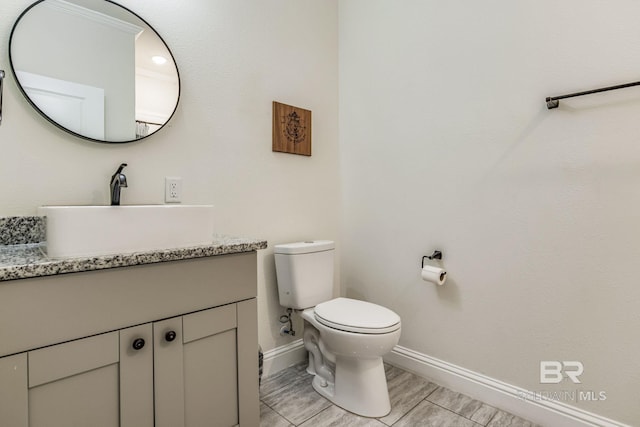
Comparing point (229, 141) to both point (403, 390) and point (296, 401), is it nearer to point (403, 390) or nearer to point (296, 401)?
point (296, 401)

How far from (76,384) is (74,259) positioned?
339 mm

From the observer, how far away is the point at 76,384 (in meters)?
0.89

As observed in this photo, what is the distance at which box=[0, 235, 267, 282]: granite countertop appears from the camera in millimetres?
804

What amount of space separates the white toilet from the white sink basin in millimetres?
679

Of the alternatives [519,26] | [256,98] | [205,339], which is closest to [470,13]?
[519,26]

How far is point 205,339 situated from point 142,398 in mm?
232

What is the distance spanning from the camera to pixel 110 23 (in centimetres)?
133

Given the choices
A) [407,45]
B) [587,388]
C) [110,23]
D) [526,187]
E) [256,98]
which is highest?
[407,45]

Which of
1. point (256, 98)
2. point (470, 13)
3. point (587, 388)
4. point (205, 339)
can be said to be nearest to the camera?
point (205, 339)

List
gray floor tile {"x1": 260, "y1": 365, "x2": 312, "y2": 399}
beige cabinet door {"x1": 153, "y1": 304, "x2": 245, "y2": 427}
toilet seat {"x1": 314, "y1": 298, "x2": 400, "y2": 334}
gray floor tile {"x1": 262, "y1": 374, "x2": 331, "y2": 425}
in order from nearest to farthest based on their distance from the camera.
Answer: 1. beige cabinet door {"x1": 153, "y1": 304, "x2": 245, "y2": 427}
2. toilet seat {"x1": 314, "y1": 298, "x2": 400, "y2": 334}
3. gray floor tile {"x1": 262, "y1": 374, "x2": 331, "y2": 425}
4. gray floor tile {"x1": 260, "y1": 365, "x2": 312, "y2": 399}

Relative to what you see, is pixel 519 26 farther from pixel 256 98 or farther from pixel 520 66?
pixel 256 98

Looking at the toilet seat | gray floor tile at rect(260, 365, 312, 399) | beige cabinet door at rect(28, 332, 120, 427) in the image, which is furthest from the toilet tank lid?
beige cabinet door at rect(28, 332, 120, 427)

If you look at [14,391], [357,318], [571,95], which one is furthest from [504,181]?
[14,391]

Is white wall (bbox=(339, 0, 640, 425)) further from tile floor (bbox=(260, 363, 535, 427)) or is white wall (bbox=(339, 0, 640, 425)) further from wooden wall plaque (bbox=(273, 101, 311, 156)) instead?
wooden wall plaque (bbox=(273, 101, 311, 156))
